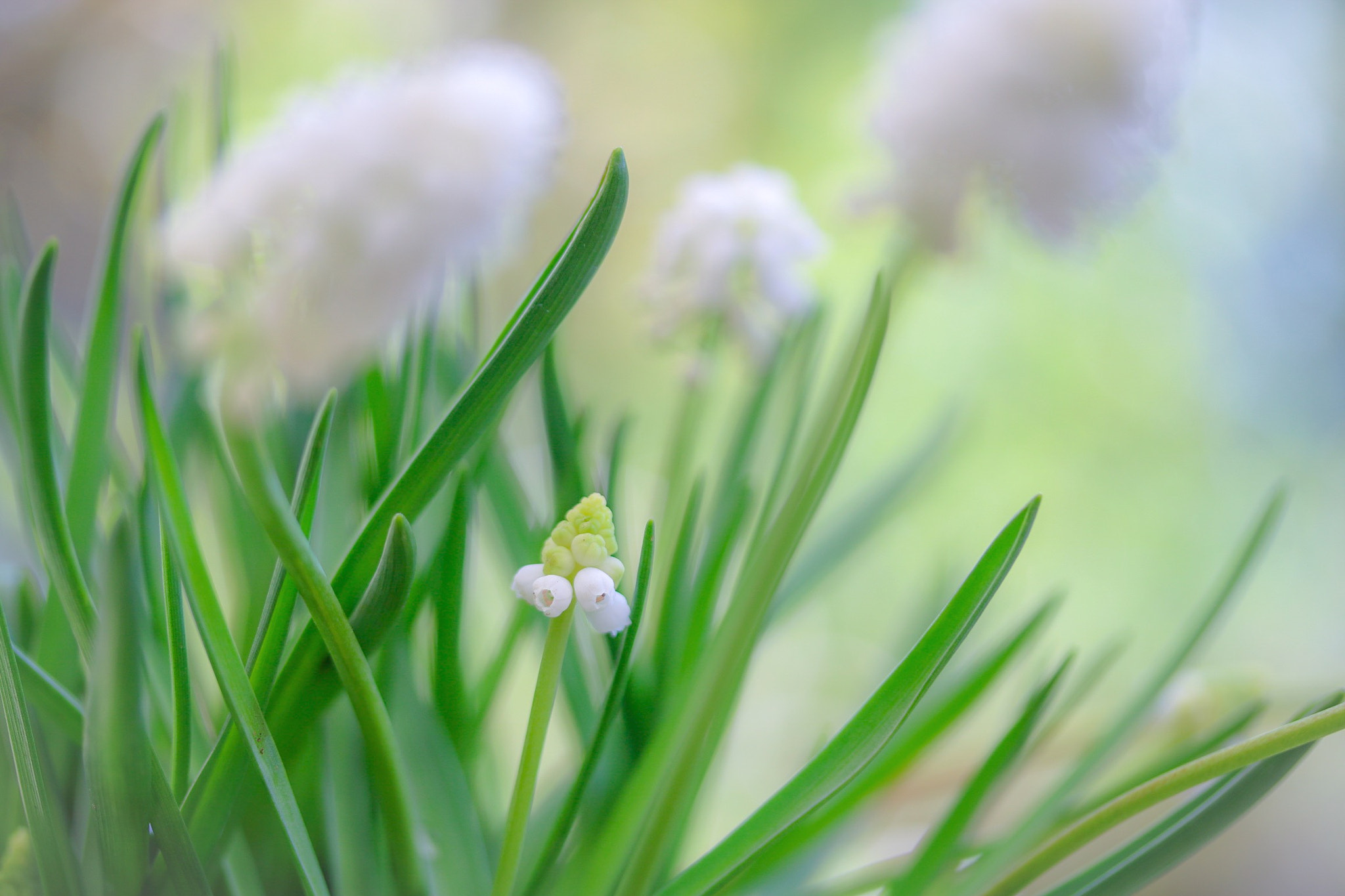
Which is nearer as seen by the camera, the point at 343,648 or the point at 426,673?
the point at 343,648

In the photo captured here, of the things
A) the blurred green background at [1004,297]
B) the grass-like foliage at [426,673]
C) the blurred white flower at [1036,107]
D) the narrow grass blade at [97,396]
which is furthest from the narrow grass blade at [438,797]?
the blurred green background at [1004,297]

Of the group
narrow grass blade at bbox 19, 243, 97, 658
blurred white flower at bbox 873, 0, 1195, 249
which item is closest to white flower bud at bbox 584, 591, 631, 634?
narrow grass blade at bbox 19, 243, 97, 658

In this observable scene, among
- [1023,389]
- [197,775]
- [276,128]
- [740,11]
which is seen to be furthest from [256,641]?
[740,11]

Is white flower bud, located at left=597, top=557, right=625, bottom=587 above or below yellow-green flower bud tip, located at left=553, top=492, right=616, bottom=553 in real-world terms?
below

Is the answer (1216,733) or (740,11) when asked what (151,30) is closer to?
(740,11)

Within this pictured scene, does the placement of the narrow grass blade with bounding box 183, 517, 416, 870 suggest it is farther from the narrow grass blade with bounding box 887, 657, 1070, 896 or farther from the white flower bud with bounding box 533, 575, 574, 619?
the narrow grass blade with bounding box 887, 657, 1070, 896

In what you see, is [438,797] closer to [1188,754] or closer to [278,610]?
[278,610]

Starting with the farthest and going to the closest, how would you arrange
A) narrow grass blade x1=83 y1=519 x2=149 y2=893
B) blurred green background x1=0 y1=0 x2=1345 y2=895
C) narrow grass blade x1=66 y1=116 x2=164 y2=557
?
blurred green background x1=0 y1=0 x2=1345 y2=895, narrow grass blade x1=66 y1=116 x2=164 y2=557, narrow grass blade x1=83 y1=519 x2=149 y2=893

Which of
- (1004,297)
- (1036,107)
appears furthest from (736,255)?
(1004,297)
